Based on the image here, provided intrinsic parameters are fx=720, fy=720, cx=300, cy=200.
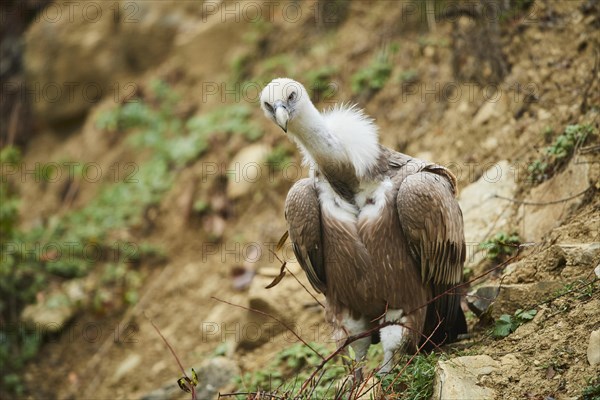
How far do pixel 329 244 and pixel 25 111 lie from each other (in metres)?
8.65

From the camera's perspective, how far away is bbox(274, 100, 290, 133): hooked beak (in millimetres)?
4703

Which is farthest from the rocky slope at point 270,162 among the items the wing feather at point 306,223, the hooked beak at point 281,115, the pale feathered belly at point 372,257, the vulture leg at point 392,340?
the hooked beak at point 281,115

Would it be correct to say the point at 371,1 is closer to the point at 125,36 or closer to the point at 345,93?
A: the point at 345,93

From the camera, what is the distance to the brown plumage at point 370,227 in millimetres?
5027

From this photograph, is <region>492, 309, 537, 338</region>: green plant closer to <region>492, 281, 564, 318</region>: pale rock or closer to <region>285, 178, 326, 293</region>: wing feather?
<region>492, 281, 564, 318</region>: pale rock

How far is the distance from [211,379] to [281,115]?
2.86m

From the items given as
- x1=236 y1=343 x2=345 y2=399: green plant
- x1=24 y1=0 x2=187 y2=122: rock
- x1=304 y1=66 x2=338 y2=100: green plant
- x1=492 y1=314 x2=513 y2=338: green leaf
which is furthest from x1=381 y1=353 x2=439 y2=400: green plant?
x1=24 y1=0 x2=187 y2=122: rock

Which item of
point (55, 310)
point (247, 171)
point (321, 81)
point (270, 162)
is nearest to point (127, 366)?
point (55, 310)

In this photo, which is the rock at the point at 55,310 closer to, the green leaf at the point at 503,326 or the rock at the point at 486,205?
the rock at the point at 486,205

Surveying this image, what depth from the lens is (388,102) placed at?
8.56 meters

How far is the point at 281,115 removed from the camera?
15.5 ft

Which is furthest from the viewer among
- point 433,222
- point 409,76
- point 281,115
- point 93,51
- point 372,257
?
point 93,51

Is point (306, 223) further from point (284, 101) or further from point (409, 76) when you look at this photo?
point (409, 76)

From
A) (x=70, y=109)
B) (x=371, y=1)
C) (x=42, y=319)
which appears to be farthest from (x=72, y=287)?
(x=371, y=1)
